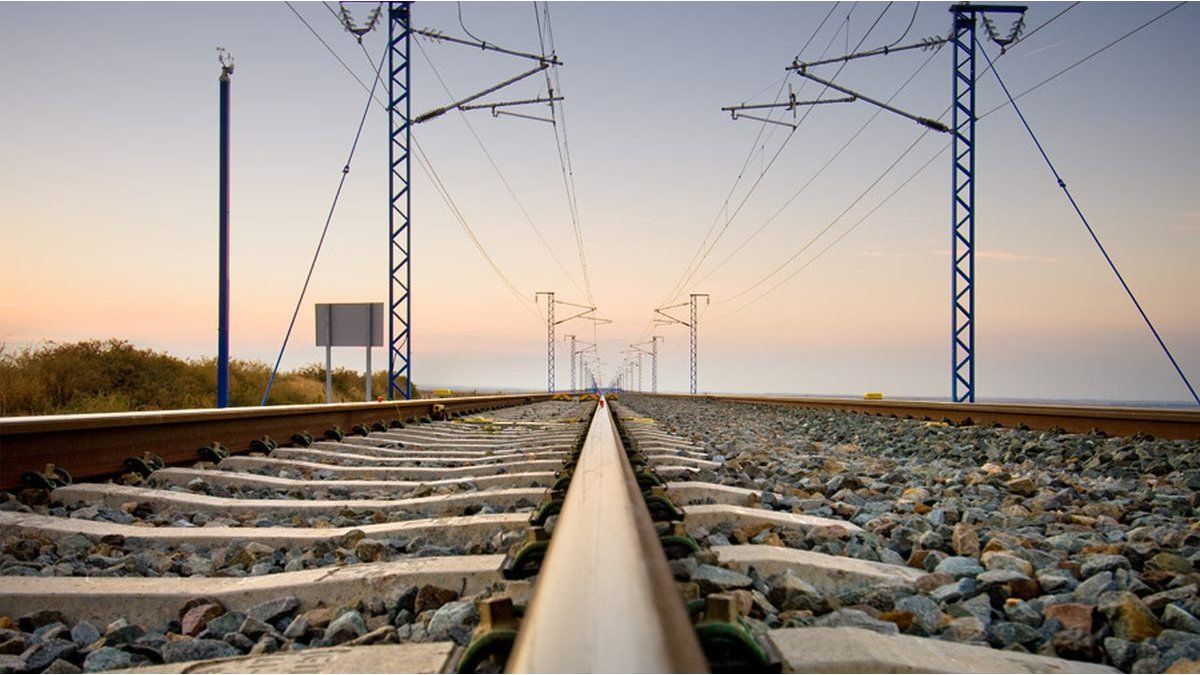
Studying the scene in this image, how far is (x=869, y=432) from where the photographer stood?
29.6 ft

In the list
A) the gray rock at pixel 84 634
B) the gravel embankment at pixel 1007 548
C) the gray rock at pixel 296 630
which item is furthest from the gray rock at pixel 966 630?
the gray rock at pixel 84 634

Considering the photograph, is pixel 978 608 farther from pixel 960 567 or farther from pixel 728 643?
pixel 728 643

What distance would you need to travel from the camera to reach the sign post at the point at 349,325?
1619 cm

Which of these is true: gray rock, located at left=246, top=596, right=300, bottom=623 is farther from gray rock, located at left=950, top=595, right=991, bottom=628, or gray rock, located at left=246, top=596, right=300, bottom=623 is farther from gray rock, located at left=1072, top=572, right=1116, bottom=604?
gray rock, located at left=1072, top=572, right=1116, bottom=604

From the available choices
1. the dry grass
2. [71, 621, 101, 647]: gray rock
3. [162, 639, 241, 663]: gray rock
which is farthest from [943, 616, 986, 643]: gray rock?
the dry grass

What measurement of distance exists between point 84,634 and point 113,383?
17.0 metres

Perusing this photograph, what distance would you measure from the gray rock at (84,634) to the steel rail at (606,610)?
121 cm

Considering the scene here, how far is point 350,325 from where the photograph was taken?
16.3 metres

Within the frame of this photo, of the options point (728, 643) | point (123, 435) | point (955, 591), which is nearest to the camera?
point (728, 643)

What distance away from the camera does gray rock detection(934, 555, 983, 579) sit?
2.39 meters

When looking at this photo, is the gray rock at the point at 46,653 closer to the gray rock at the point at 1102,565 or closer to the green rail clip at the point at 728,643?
the green rail clip at the point at 728,643

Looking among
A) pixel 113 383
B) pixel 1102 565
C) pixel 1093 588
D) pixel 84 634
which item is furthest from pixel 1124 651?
pixel 113 383

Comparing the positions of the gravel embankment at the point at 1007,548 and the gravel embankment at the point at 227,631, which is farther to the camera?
the gravel embankment at the point at 1007,548

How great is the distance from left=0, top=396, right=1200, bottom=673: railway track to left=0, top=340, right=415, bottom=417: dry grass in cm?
1177
